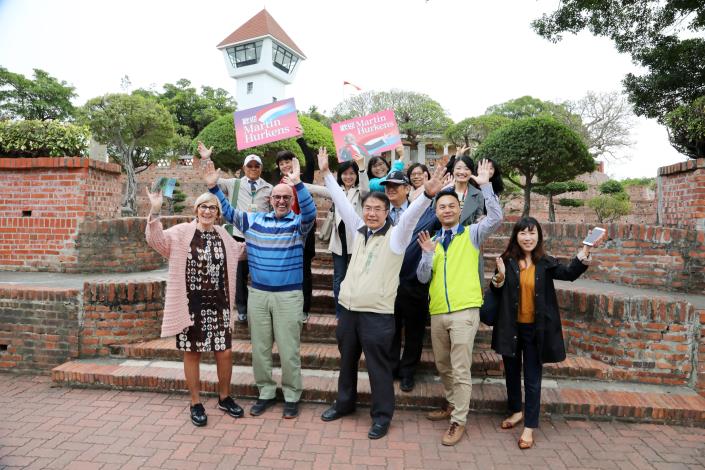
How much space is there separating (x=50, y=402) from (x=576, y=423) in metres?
4.37

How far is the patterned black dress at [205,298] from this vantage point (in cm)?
319

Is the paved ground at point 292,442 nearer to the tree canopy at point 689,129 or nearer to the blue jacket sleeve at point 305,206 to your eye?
the blue jacket sleeve at point 305,206

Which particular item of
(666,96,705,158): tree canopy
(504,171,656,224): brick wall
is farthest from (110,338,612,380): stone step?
(504,171,656,224): brick wall

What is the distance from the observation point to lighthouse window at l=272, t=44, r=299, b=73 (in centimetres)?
2902

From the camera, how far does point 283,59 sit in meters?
30.0

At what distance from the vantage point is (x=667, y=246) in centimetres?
492

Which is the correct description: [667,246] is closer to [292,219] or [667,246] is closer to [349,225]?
[349,225]

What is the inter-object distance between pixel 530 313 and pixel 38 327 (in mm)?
4618

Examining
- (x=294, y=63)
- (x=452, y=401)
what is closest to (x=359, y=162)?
(x=452, y=401)

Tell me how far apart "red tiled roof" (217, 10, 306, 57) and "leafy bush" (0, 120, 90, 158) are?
81.8ft

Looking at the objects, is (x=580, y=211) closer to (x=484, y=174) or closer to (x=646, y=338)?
(x=646, y=338)

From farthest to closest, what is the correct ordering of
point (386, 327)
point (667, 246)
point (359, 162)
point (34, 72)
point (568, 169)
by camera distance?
1. point (34, 72)
2. point (568, 169)
3. point (667, 246)
4. point (359, 162)
5. point (386, 327)

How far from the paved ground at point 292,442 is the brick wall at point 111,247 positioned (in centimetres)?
260

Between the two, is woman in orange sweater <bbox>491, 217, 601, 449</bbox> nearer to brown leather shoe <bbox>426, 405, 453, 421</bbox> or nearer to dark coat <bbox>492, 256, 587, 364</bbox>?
dark coat <bbox>492, 256, 587, 364</bbox>
